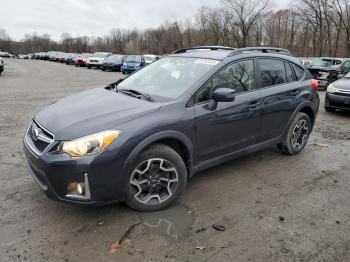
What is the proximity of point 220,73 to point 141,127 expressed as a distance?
1.35 m

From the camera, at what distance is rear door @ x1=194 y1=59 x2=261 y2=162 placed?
12.0ft

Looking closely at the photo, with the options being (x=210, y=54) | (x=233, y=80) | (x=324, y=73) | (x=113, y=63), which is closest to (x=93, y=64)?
(x=113, y=63)

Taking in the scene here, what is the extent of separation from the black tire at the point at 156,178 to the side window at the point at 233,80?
745 millimetres

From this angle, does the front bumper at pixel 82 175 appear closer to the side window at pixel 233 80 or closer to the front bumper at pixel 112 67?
the side window at pixel 233 80

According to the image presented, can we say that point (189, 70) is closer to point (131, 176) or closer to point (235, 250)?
point (131, 176)

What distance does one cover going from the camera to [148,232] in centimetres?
307

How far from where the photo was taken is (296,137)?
5.26 m

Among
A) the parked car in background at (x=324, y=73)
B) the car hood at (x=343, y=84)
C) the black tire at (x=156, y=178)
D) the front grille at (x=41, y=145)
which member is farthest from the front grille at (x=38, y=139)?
the parked car in background at (x=324, y=73)

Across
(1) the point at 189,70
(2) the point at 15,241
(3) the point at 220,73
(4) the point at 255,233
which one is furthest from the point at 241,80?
(2) the point at 15,241

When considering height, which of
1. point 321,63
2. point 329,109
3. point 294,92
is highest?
point 321,63

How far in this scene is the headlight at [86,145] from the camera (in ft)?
9.53

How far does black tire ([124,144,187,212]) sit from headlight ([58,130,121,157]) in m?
0.40

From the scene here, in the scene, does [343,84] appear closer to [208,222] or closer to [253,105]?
[253,105]

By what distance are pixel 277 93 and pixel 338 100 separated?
5.15 m
